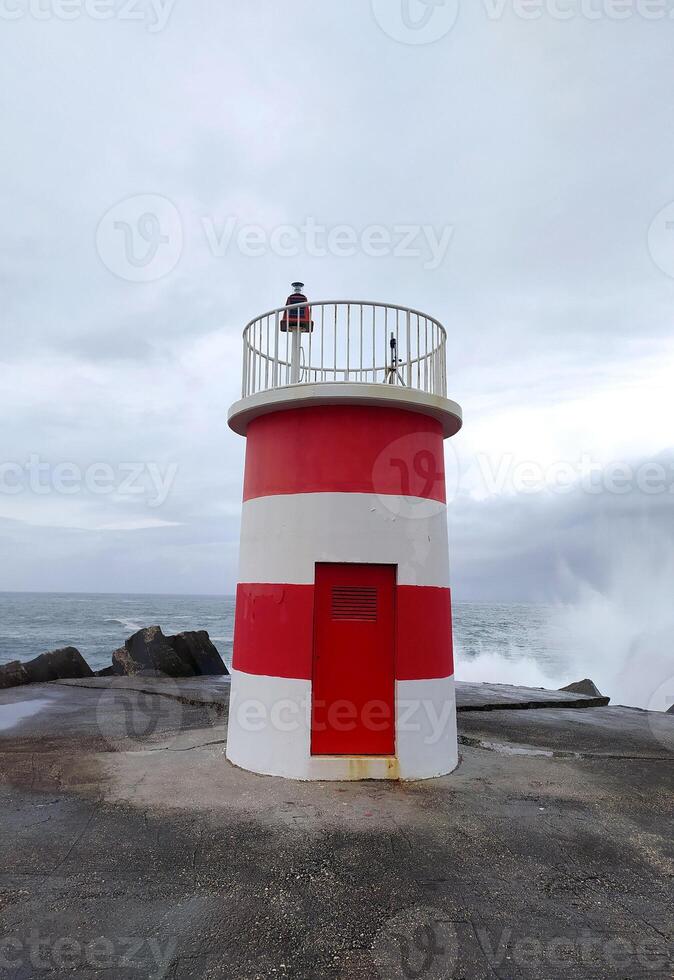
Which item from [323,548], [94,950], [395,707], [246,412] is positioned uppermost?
[246,412]

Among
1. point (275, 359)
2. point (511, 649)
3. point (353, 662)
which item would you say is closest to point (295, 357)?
point (275, 359)

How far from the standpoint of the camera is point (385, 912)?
399cm

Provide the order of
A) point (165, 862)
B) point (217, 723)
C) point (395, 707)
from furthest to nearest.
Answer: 1. point (217, 723)
2. point (395, 707)
3. point (165, 862)

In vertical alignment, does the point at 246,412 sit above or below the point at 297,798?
→ above

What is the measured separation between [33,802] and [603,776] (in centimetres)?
578

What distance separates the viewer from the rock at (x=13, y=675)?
12898 millimetres

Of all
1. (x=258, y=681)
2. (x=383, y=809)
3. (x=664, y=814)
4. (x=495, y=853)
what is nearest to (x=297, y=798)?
(x=383, y=809)

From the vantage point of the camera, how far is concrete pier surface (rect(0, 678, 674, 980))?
3561 mm

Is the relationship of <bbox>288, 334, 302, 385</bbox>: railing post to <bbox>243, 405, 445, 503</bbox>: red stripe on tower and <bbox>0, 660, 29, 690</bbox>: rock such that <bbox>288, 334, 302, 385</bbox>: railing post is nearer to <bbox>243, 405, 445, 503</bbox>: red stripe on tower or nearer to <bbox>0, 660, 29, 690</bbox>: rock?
<bbox>243, 405, 445, 503</bbox>: red stripe on tower

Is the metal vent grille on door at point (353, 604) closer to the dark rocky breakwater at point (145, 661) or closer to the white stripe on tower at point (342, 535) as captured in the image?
the white stripe on tower at point (342, 535)

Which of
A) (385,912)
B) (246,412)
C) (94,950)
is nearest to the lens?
(94,950)

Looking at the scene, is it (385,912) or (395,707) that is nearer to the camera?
(385,912)

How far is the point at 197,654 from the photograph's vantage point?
631 inches

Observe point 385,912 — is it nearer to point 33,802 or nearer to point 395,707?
point 395,707
